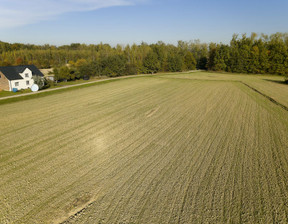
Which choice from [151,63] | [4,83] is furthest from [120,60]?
[4,83]

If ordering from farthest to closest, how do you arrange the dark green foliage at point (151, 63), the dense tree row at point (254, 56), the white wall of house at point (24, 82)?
the dark green foliage at point (151, 63)
the dense tree row at point (254, 56)
the white wall of house at point (24, 82)

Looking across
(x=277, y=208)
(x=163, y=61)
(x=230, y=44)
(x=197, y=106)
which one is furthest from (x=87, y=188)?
(x=230, y=44)

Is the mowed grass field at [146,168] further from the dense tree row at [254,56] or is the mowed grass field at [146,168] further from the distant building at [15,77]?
the dense tree row at [254,56]

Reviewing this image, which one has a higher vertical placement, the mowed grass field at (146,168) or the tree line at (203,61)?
the tree line at (203,61)

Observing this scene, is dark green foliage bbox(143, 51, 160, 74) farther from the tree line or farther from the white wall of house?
the white wall of house

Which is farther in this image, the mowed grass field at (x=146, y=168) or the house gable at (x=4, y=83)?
the house gable at (x=4, y=83)

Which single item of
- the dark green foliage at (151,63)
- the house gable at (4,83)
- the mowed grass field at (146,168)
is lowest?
the mowed grass field at (146,168)

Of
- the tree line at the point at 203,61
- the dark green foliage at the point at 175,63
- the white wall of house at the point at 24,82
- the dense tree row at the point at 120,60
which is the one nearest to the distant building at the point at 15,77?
the white wall of house at the point at 24,82

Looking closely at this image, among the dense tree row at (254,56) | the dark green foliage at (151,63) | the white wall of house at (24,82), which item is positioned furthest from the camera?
the dark green foliage at (151,63)
